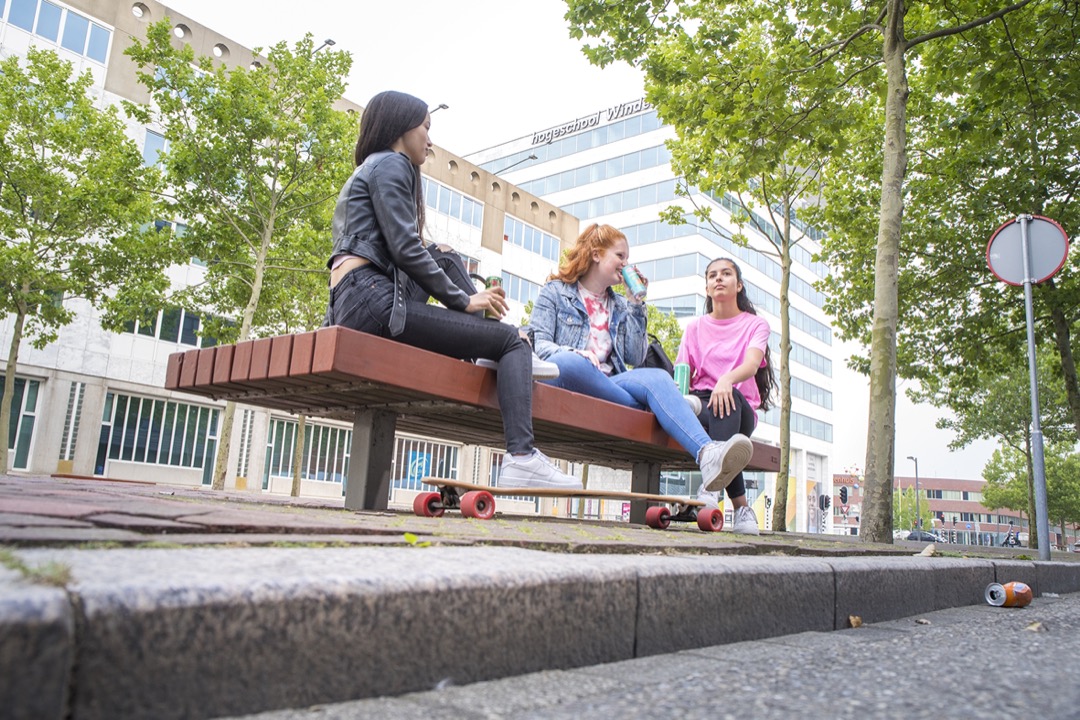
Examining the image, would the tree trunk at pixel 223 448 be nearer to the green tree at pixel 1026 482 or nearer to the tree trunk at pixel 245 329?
the tree trunk at pixel 245 329

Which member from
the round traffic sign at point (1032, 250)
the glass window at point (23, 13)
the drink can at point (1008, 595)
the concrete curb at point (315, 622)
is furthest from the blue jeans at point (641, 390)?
the glass window at point (23, 13)

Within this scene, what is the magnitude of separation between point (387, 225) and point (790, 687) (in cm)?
256

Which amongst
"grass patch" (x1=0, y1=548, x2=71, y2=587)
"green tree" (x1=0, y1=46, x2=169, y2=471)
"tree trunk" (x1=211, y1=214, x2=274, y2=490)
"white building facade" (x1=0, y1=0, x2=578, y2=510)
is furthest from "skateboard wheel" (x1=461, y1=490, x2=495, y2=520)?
→ "white building facade" (x1=0, y1=0, x2=578, y2=510)

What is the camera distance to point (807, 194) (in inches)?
695

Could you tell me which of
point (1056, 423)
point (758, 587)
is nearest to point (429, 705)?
point (758, 587)

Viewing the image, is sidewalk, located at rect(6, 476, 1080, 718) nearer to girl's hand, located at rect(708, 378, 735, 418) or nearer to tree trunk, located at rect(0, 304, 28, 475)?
girl's hand, located at rect(708, 378, 735, 418)

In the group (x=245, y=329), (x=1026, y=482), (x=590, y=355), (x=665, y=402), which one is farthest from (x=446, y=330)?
(x=1026, y=482)

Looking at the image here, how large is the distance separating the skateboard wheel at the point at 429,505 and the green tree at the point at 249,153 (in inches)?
524

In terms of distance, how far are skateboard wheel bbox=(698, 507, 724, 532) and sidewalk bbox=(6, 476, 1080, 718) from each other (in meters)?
2.01

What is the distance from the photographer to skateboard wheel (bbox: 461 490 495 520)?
351 centimetres

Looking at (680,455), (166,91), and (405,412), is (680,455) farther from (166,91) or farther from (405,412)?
(166,91)

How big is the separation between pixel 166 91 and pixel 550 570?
683 inches

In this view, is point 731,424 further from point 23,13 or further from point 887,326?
point 23,13

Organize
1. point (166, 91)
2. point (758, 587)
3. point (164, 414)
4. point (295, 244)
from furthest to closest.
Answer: point (164, 414), point (295, 244), point (166, 91), point (758, 587)
